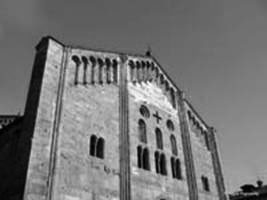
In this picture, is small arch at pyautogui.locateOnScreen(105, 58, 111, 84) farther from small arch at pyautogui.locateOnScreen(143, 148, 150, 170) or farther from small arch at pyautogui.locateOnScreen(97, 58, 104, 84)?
small arch at pyautogui.locateOnScreen(143, 148, 150, 170)

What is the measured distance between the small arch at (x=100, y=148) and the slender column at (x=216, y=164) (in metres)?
10.9

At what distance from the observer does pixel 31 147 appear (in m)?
9.12

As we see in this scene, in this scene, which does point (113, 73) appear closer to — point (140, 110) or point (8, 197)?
point (140, 110)

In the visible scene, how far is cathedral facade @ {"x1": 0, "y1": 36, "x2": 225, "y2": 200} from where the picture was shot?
9578 millimetres

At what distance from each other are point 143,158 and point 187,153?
4421 mm

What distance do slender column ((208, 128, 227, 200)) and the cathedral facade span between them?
0.09 meters

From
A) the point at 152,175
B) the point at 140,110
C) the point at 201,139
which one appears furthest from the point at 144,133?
the point at 201,139

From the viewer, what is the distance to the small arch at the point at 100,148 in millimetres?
11875

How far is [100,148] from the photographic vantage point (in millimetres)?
12117

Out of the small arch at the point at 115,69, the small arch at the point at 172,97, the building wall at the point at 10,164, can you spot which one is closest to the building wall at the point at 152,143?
the small arch at the point at 172,97

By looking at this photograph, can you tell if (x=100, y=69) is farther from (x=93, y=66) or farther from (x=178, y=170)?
(x=178, y=170)

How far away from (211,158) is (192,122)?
10.4 ft

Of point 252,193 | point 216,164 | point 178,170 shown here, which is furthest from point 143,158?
point 252,193

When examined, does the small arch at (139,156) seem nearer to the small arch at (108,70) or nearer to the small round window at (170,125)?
the small round window at (170,125)
